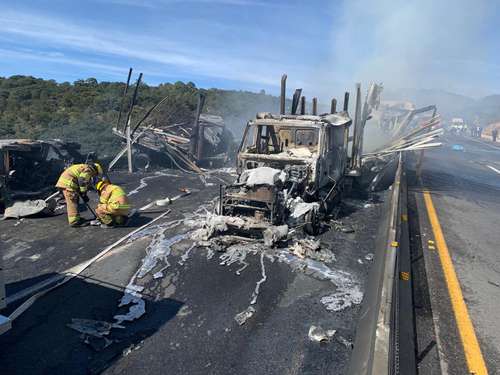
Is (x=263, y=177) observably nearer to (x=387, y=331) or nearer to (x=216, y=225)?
(x=216, y=225)

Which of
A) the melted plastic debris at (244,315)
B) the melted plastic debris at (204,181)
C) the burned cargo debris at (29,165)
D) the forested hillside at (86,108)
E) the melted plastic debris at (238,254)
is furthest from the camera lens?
the forested hillside at (86,108)

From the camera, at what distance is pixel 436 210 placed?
29.7ft

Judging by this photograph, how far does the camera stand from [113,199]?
23.3ft

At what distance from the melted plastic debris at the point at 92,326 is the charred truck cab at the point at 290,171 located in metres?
2.89

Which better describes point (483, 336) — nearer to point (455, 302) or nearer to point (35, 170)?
point (455, 302)

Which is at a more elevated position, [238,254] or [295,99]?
[295,99]

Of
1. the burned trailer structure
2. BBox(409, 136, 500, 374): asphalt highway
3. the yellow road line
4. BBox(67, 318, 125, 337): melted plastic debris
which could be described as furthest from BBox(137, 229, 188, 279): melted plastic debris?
the burned trailer structure

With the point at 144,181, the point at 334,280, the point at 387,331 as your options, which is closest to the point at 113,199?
the point at 334,280

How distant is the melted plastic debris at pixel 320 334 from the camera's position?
3.82 metres

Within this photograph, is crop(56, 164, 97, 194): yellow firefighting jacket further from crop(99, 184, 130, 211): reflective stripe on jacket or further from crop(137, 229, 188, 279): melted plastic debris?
crop(137, 229, 188, 279): melted plastic debris

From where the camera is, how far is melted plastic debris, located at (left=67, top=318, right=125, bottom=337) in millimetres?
3896

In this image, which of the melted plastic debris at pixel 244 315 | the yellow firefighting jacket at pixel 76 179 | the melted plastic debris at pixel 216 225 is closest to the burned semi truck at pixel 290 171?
the melted plastic debris at pixel 216 225

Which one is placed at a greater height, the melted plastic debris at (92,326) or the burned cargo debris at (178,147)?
the burned cargo debris at (178,147)

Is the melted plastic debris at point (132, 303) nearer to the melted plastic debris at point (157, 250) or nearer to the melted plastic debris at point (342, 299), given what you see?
the melted plastic debris at point (157, 250)
